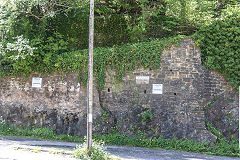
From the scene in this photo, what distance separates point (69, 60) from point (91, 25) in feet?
17.3

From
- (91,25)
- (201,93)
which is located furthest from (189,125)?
(91,25)

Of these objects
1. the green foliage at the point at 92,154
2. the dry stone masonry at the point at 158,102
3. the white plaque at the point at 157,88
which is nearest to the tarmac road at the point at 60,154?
the green foliage at the point at 92,154

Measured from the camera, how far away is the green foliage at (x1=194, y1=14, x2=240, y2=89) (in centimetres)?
1256

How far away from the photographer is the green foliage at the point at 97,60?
1287 cm

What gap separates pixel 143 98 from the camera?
42.2 feet

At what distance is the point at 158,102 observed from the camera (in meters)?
12.7

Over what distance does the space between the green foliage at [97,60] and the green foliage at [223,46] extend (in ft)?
4.55

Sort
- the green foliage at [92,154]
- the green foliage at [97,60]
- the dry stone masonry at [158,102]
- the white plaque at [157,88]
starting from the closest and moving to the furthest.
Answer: the green foliage at [92,154] → the dry stone masonry at [158,102] → the white plaque at [157,88] → the green foliage at [97,60]

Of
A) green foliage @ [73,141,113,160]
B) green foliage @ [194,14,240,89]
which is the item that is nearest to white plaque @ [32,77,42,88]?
green foliage @ [73,141,113,160]

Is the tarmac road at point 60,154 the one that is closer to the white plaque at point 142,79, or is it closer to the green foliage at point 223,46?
the white plaque at point 142,79

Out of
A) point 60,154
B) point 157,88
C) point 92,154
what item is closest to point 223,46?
point 157,88

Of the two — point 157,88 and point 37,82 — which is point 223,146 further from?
point 37,82

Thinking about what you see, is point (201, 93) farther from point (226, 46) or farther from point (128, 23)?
point (128, 23)

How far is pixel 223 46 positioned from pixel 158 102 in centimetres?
397
